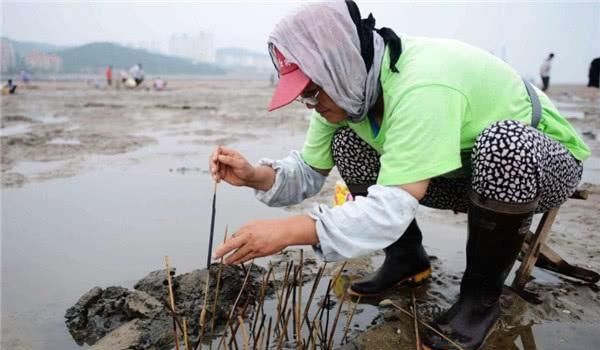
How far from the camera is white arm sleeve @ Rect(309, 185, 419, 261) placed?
1.49 meters

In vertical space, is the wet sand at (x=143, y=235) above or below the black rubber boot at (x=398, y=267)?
below

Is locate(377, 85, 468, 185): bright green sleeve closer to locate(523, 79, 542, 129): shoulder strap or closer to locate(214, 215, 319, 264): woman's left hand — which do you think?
locate(214, 215, 319, 264): woman's left hand

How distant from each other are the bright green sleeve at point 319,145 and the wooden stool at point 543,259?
3.38ft

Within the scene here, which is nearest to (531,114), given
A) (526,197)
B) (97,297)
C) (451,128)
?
(526,197)

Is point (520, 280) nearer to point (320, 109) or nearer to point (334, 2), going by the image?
point (320, 109)

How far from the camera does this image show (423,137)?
1518mm

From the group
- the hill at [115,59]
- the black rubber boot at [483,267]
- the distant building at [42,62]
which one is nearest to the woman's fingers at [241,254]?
the black rubber boot at [483,267]

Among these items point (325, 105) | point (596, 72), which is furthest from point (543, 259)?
point (596, 72)

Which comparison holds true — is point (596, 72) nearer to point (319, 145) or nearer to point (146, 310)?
point (319, 145)

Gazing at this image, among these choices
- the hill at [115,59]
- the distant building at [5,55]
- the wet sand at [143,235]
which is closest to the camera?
the wet sand at [143,235]

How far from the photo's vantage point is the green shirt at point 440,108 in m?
1.52

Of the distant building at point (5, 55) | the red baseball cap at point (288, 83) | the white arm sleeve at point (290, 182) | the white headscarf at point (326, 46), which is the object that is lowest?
the distant building at point (5, 55)

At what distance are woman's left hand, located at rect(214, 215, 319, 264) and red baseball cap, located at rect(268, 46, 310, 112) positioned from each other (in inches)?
14.9

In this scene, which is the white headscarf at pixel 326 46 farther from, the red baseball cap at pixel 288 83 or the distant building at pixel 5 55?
the distant building at pixel 5 55
